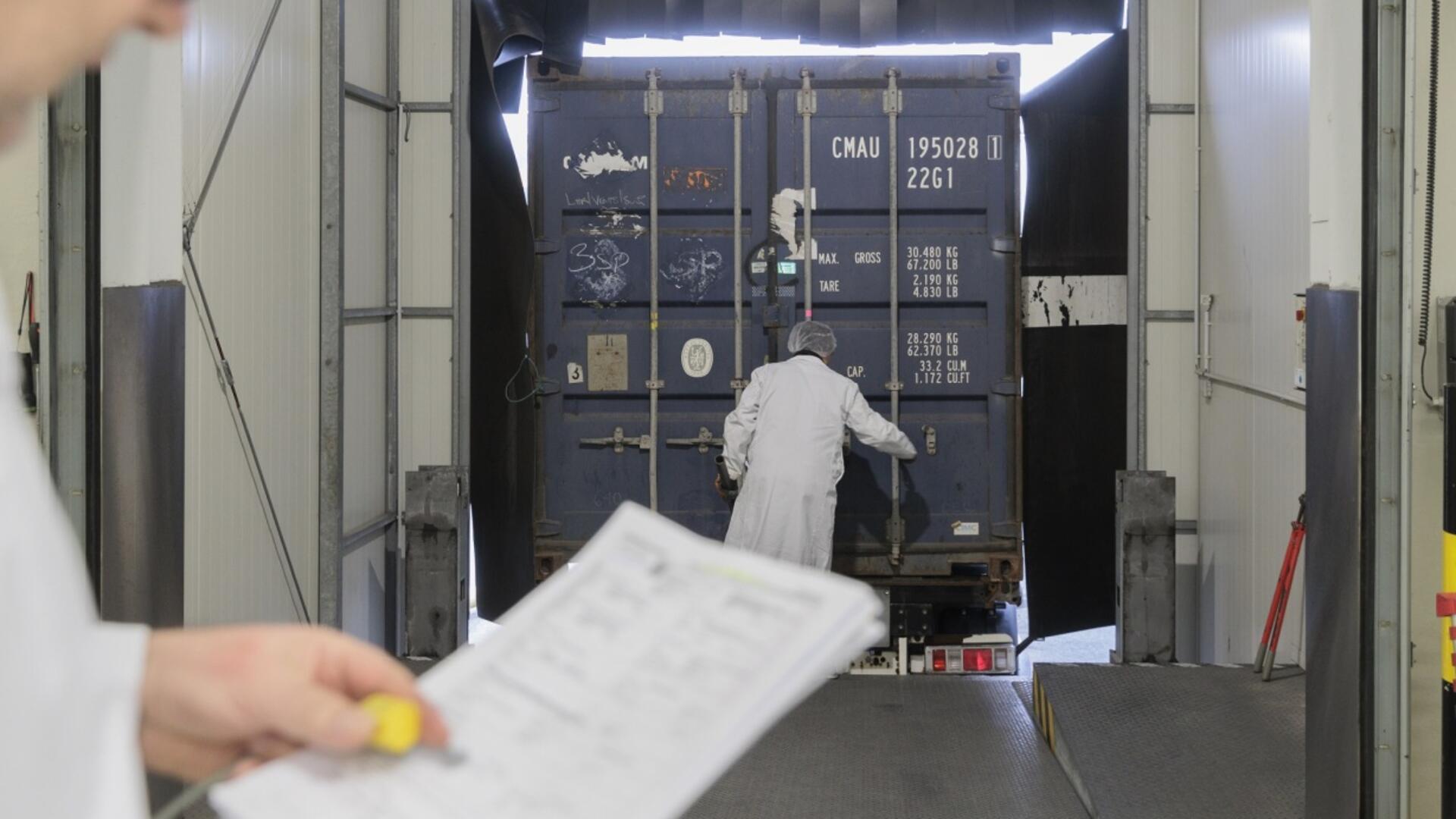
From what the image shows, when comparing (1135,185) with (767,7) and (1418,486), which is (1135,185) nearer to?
(767,7)

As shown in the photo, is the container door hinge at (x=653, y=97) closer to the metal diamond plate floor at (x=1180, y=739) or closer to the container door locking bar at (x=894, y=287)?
the container door locking bar at (x=894, y=287)

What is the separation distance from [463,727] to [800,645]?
349mm

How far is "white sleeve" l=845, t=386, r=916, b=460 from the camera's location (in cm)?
725

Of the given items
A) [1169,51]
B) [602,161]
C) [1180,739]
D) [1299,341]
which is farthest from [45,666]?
[1169,51]

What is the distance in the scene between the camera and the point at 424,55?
27.8 ft

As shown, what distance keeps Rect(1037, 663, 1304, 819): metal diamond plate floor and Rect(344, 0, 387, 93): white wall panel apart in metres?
4.47

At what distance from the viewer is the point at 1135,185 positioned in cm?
835

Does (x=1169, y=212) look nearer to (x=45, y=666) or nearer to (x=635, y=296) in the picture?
(x=635, y=296)

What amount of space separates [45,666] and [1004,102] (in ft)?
22.8

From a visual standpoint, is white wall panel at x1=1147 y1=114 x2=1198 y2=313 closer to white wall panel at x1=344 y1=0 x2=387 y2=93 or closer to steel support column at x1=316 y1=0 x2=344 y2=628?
white wall panel at x1=344 y1=0 x2=387 y2=93

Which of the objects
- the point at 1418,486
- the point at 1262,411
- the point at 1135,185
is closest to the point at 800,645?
the point at 1418,486

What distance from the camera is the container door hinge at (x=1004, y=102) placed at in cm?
763

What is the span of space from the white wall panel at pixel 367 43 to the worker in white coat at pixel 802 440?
8.61 feet

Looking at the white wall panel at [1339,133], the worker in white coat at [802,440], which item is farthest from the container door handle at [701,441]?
the white wall panel at [1339,133]
